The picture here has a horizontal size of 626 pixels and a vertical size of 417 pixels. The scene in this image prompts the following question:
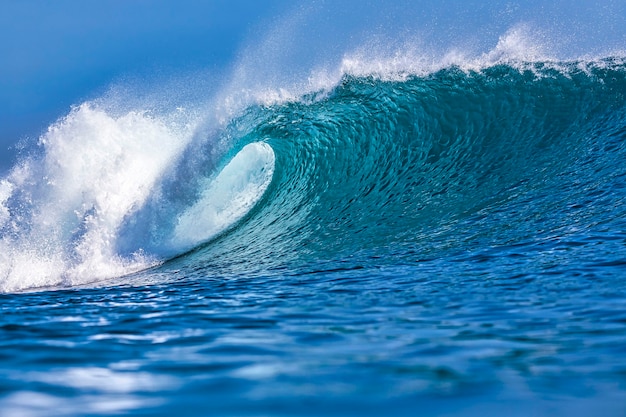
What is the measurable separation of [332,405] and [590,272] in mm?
2935

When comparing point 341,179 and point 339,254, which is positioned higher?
point 341,179

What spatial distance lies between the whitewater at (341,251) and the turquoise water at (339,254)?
0.07 ft

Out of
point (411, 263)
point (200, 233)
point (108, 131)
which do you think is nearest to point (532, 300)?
point (411, 263)

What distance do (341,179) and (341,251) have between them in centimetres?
370

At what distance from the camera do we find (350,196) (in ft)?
30.2

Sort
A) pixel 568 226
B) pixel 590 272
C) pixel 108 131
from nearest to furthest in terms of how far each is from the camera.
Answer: pixel 590 272
pixel 568 226
pixel 108 131

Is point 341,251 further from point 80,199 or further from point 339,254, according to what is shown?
point 80,199

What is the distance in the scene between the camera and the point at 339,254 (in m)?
6.33

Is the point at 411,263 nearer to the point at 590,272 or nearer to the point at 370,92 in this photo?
the point at 590,272

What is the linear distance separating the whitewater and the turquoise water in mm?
21

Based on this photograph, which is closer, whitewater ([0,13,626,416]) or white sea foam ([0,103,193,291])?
whitewater ([0,13,626,416])

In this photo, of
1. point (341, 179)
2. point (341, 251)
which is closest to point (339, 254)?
point (341, 251)

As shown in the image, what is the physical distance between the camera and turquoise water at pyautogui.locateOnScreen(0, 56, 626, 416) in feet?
7.38

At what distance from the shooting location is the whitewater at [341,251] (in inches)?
88.9
